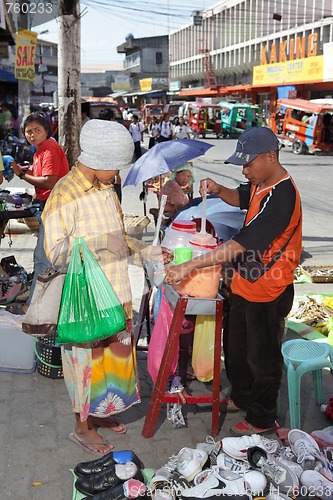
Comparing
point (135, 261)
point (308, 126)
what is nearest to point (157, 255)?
point (135, 261)

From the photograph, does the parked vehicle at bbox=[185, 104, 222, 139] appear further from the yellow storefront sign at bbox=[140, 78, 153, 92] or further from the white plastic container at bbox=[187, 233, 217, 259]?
the yellow storefront sign at bbox=[140, 78, 153, 92]

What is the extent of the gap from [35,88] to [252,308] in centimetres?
4960

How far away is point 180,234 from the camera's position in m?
3.40

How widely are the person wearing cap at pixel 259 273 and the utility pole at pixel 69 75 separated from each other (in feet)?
13.2

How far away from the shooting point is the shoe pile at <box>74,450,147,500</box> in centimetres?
246

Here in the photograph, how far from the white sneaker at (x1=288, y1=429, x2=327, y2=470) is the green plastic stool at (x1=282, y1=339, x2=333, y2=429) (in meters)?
0.48

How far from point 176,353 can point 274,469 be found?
3.06 ft

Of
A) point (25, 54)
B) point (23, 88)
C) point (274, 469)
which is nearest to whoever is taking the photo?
point (274, 469)

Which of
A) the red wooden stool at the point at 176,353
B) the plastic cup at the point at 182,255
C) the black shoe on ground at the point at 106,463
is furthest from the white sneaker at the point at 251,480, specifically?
the plastic cup at the point at 182,255

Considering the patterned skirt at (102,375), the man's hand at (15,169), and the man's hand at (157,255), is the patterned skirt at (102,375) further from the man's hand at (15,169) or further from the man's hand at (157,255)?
the man's hand at (15,169)

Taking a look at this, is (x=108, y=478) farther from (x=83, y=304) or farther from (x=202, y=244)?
(x=202, y=244)

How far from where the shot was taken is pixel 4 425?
11.1 ft

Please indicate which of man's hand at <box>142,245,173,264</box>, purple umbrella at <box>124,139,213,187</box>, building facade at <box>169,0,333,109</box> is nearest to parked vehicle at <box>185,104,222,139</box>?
building facade at <box>169,0,333,109</box>

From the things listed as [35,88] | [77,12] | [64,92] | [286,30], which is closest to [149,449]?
[64,92]
